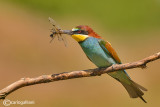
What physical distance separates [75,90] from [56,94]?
0.28m

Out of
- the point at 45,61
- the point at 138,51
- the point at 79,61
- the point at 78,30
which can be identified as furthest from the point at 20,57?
the point at 78,30

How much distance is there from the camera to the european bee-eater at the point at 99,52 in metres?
2.95

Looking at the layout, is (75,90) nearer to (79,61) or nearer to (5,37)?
(79,61)

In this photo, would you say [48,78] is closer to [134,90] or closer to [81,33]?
[81,33]

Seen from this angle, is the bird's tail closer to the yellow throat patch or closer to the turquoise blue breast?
the turquoise blue breast

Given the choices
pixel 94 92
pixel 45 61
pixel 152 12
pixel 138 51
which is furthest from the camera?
pixel 152 12

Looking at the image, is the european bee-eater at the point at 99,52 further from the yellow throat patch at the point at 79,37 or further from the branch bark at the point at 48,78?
the branch bark at the point at 48,78

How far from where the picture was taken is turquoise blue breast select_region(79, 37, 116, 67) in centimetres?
294

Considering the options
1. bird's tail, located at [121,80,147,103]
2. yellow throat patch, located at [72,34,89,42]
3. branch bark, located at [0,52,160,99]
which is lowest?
bird's tail, located at [121,80,147,103]

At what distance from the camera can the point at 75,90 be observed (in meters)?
4.66

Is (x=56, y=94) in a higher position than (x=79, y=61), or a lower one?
lower

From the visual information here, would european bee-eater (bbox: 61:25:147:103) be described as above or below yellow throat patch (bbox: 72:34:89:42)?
below

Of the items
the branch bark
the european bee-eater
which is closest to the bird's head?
the european bee-eater

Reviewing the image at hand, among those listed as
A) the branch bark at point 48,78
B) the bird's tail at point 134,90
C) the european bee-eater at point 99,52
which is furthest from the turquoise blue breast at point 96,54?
the branch bark at point 48,78
